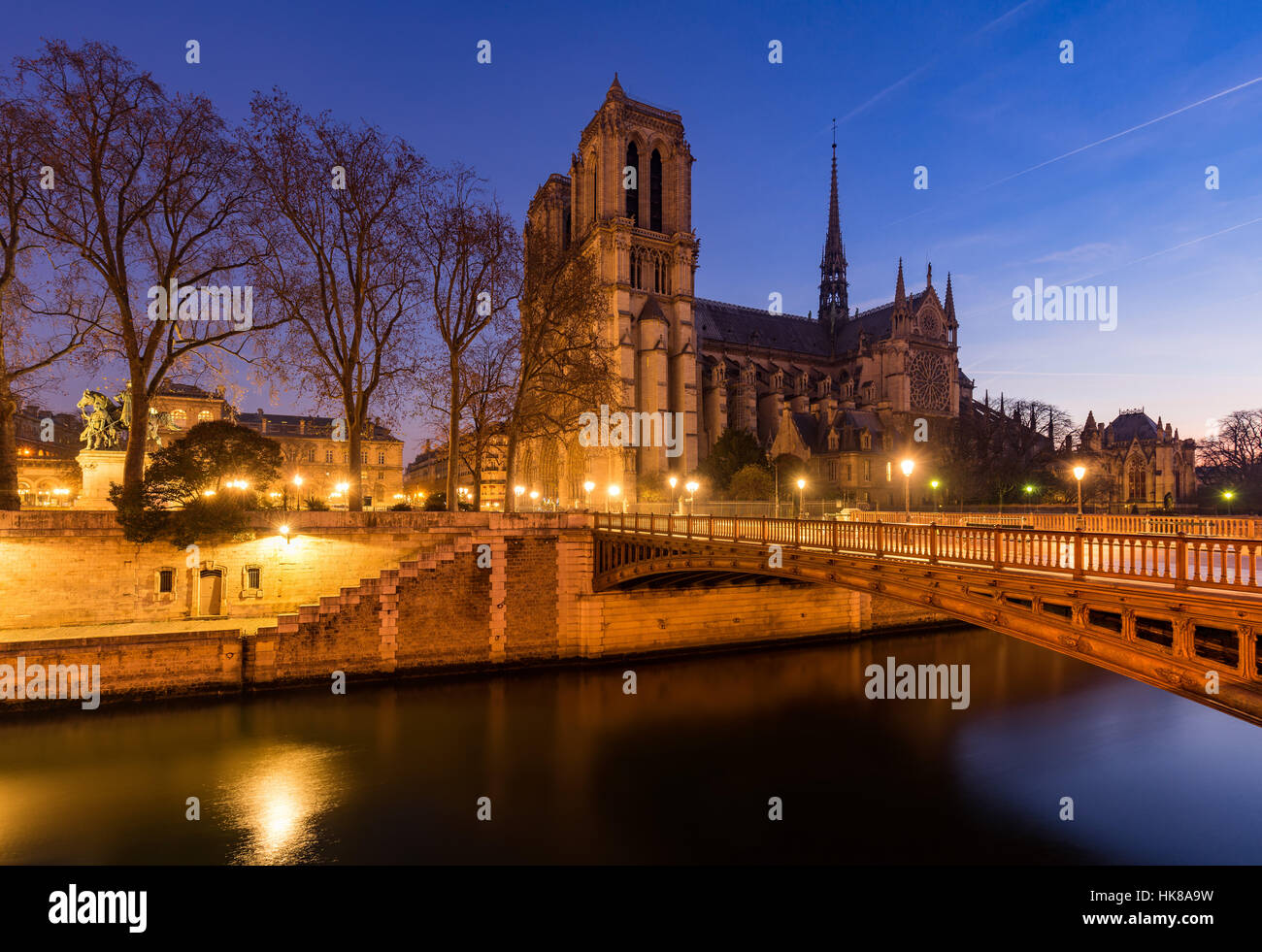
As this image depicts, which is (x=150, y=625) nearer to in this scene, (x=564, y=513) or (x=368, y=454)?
(x=564, y=513)

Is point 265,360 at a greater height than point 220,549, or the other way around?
point 265,360

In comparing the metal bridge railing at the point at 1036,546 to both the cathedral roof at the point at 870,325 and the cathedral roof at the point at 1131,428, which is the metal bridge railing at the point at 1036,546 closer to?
the cathedral roof at the point at 870,325

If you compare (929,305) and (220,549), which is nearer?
(220,549)

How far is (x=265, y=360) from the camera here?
76.0 feet

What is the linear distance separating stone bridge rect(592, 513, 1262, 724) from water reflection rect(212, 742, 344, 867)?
1044cm

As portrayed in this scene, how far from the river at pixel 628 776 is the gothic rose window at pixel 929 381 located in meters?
50.7

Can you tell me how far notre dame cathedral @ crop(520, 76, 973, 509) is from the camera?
2095 inches

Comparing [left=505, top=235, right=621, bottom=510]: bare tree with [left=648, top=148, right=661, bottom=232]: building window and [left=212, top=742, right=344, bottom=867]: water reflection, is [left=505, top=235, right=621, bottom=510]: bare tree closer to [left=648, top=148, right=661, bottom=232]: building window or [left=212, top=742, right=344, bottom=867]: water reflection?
[left=212, top=742, right=344, bottom=867]: water reflection

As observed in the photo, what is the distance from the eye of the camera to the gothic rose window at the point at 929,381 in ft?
219

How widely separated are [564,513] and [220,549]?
38.9 feet

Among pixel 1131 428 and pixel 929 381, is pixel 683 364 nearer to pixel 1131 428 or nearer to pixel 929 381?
pixel 929 381

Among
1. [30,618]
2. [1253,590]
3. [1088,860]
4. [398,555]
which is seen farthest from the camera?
[398,555]

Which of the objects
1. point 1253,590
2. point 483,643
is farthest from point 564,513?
point 1253,590
